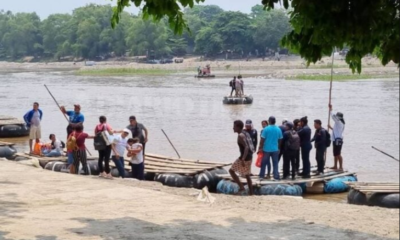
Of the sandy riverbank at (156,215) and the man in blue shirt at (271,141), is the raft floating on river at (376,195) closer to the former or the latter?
the sandy riverbank at (156,215)

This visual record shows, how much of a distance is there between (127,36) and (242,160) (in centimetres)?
12169

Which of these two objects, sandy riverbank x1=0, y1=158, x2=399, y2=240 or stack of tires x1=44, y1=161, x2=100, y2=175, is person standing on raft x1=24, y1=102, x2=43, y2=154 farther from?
sandy riverbank x1=0, y1=158, x2=399, y2=240

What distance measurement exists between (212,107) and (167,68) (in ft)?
212

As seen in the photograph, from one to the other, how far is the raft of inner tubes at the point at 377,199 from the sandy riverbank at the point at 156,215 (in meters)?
0.82

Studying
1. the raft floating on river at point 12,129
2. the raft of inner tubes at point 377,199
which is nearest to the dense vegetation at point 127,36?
the raft floating on river at point 12,129

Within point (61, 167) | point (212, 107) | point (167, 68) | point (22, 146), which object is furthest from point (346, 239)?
point (167, 68)

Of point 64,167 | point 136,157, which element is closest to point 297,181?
point 136,157

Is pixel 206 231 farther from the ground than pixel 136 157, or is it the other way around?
pixel 136 157

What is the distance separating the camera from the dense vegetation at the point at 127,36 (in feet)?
395

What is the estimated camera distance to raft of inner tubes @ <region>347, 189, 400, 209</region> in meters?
13.2

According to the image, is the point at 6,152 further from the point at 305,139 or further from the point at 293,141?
the point at 305,139

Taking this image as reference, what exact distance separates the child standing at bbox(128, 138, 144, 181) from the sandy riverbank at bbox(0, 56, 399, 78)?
57.1m

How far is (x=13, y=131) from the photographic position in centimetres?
2727

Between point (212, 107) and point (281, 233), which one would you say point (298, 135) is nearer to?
point (281, 233)
